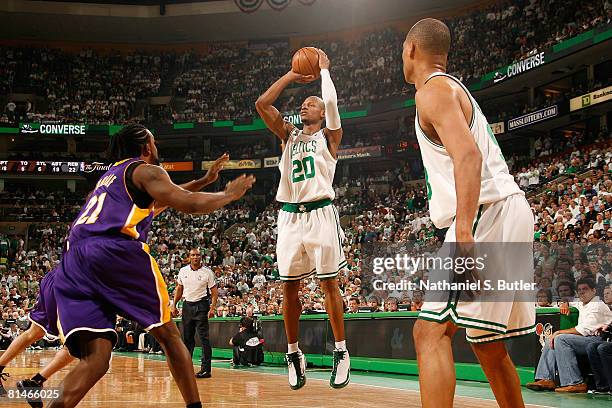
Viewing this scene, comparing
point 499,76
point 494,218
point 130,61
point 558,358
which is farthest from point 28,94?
point 494,218

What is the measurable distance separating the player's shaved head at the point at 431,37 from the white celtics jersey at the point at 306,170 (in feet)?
8.08

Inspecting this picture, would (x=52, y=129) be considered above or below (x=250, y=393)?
above

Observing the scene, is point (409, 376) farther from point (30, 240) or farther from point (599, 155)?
point (30, 240)

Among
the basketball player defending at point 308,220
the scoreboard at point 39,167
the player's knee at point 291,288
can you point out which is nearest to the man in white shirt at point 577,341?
the basketball player defending at point 308,220

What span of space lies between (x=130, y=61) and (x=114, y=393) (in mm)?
32167

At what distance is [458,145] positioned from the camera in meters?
3.13

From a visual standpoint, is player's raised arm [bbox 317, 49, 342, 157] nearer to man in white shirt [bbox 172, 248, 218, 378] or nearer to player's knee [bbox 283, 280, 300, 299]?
player's knee [bbox 283, 280, 300, 299]

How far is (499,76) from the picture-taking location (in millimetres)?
24797

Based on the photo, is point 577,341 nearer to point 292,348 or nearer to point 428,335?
point 292,348

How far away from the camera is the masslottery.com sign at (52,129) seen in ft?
108

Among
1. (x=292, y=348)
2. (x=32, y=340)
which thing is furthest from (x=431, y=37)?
(x=32, y=340)

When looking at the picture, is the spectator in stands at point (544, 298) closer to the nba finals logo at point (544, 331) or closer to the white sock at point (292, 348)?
the nba finals logo at point (544, 331)

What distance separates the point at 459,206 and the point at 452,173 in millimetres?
347

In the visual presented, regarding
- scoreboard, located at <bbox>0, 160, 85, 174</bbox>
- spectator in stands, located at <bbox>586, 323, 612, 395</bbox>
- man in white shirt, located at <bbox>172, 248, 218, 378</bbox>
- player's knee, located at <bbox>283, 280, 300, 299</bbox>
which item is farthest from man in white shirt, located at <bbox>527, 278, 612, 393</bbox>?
scoreboard, located at <bbox>0, 160, 85, 174</bbox>
